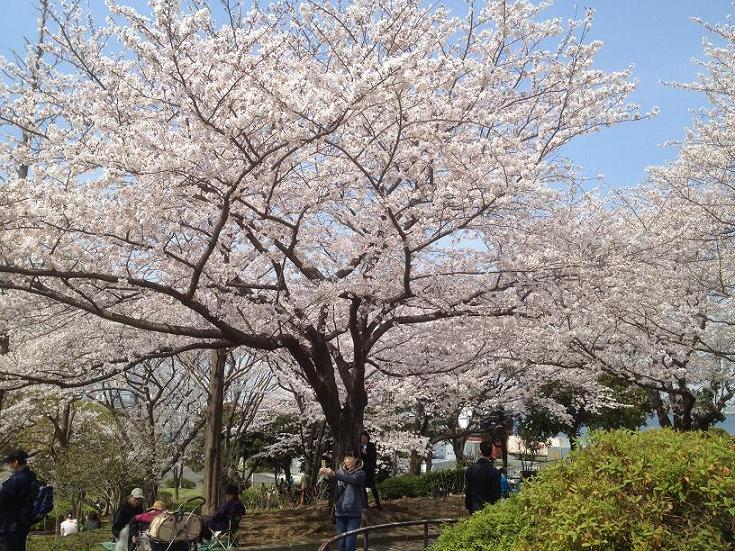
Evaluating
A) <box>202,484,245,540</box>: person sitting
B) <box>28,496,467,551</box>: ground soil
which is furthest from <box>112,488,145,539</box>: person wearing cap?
<box>28,496,467,551</box>: ground soil

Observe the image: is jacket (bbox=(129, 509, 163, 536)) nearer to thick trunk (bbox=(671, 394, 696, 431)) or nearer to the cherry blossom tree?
the cherry blossom tree

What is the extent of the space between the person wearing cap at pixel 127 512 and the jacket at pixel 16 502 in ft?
5.57

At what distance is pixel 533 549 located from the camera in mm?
3596

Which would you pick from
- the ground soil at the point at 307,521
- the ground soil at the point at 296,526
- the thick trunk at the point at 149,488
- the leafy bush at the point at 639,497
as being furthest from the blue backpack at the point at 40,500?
the thick trunk at the point at 149,488

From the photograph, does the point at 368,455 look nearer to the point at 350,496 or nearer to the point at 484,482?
the point at 350,496

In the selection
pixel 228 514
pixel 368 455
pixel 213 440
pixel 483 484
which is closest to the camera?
pixel 483 484

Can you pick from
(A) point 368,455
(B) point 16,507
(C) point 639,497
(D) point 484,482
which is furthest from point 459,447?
(C) point 639,497

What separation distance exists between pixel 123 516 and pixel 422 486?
11.9 metres

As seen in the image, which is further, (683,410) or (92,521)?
(92,521)

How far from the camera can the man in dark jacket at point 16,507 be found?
266 inches

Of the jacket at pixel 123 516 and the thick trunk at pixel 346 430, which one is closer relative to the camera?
the jacket at pixel 123 516

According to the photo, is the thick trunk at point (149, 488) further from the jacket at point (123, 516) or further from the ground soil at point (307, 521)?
the jacket at point (123, 516)

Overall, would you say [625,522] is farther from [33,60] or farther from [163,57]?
[33,60]

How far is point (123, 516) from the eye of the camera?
8.52 meters
